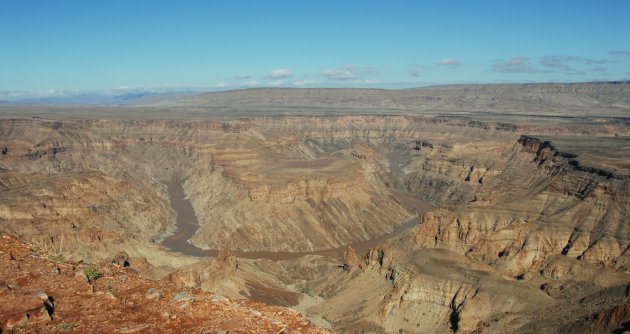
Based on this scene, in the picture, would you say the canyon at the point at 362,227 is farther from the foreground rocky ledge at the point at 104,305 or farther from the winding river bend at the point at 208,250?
the foreground rocky ledge at the point at 104,305

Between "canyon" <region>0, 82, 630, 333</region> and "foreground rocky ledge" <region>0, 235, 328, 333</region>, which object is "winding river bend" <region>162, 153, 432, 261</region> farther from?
"foreground rocky ledge" <region>0, 235, 328, 333</region>

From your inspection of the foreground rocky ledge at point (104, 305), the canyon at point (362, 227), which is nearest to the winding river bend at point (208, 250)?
the canyon at point (362, 227)

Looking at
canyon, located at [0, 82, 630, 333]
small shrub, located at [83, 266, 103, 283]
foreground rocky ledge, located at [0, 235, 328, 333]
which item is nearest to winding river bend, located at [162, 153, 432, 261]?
canyon, located at [0, 82, 630, 333]

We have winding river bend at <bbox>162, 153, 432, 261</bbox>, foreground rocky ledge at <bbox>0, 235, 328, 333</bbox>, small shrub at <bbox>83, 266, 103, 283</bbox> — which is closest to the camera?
foreground rocky ledge at <bbox>0, 235, 328, 333</bbox>

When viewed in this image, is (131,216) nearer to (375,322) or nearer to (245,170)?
(245,170)

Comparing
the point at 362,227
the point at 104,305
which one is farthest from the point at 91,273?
the point at 362,227

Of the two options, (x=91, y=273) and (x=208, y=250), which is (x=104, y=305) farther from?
(x=208, y=250)
